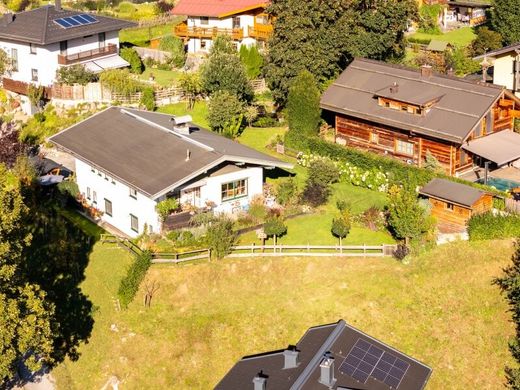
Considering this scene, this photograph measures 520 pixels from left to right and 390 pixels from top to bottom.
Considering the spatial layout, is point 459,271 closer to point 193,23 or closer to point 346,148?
point 346,148

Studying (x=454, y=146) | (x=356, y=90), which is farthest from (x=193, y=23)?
(x=454, y=146)

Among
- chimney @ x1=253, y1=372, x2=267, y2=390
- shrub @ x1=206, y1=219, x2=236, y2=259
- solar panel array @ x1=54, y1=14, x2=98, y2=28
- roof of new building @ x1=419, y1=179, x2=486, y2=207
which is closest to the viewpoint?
chimney @ x1=253, y1=372, x2=267, y2=390

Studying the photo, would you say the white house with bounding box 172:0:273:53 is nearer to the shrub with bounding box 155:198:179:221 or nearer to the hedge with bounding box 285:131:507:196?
the hedge with bounding box 285:131:507:196

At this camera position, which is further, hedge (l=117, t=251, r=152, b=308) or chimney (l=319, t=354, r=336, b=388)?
hedge (l=117, t=251, r=152, b=308)

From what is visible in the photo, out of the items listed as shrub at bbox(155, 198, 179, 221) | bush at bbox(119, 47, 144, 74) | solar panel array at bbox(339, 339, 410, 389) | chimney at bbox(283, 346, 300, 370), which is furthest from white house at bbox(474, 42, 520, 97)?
chimney at bbox(283, 346, 300, 370)

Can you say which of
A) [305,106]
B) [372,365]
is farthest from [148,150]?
[372,365]

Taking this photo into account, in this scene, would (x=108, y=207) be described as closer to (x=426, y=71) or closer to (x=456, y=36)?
(x=426, y=71)
